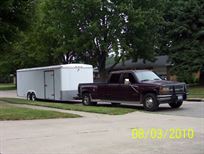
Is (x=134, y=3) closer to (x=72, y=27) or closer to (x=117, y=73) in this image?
(x=72, y=27)

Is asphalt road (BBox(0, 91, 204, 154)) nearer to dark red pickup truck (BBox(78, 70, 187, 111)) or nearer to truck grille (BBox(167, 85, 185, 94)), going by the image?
dark red pickup truck (BBox(78, 70, 187, 111))

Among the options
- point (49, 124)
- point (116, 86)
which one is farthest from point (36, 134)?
point (116, 86)

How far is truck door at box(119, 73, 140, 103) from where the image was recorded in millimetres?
21328

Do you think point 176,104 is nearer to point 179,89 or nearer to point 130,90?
point 179,89

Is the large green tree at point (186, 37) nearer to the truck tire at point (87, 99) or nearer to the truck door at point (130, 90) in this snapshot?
the truck tire at point (87, 99)

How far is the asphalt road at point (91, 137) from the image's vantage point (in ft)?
31.9

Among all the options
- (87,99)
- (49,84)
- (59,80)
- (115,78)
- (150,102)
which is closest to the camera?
(150,102)

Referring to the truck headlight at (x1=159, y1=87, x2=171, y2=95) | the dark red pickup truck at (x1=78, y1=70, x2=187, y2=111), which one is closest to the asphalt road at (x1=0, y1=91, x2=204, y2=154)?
the truck headlight at (x1=159, y1=87, x2=171, y2=95)

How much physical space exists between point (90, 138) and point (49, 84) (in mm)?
18167
